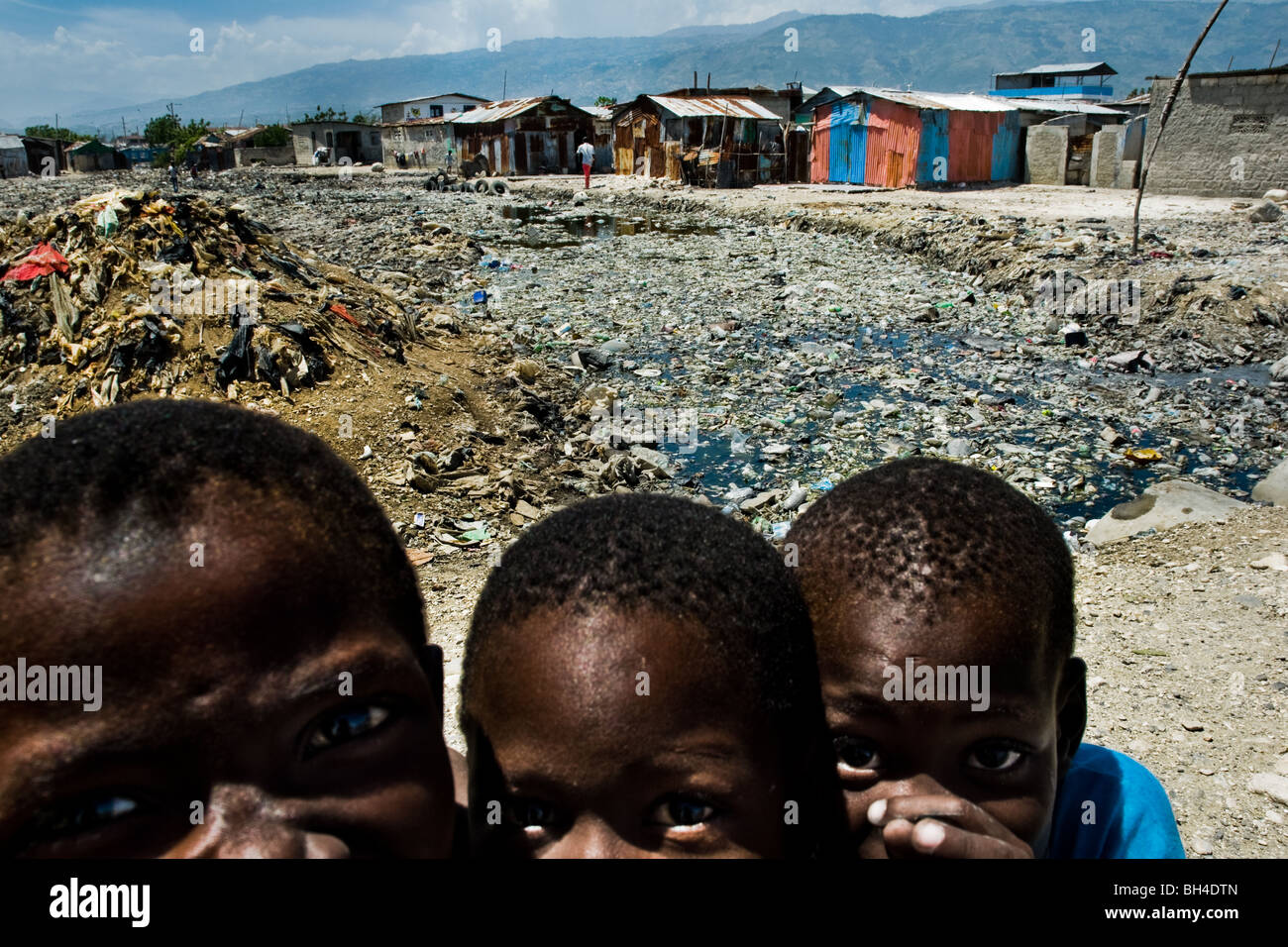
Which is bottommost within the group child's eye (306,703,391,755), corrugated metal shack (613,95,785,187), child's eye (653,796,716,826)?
child's eye (653,796,716,826)

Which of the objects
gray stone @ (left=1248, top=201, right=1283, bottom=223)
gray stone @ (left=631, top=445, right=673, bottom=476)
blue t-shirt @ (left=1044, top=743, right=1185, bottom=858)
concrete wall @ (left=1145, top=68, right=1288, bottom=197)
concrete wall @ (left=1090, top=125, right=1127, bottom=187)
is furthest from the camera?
concrete wall @ (left=1090, top=125, right=1127, bottom=187)

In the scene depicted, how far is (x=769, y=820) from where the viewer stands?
3.69ft

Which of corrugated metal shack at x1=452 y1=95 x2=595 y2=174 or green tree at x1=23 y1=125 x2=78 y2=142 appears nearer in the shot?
corrugated metal shack at x1=452 y1=95 x2=595 y2=174

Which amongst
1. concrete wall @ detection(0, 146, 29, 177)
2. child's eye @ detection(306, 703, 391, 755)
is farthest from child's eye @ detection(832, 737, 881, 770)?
concrete wall @ detection(0, 146, 29, 177)

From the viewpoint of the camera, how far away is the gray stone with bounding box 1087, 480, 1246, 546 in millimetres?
4676

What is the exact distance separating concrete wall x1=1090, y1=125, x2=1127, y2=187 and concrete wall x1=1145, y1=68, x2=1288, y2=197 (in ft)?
11.0

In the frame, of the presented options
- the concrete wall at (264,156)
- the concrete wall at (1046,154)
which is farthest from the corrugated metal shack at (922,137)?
the concrete wall at (264,156)

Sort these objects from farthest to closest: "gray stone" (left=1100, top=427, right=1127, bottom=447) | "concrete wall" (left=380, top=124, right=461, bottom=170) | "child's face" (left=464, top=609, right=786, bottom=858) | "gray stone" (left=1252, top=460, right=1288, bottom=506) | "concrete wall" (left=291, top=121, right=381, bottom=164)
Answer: "concrete wall" (left=291, top=121, right=381, bottom=164) < "concrete wall" (left=380, top=124, right=461, bottom=170) < "gray stone" (left=1100, top=427, right=1127, bottom=447) < "gray stone" (left=1252, top=460, right=1288, bottom=506) < "child's face" (left=464, top=609, right=786, bottom=858)

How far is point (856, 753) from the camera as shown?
1.29 metres

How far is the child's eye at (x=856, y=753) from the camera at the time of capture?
4.20ft

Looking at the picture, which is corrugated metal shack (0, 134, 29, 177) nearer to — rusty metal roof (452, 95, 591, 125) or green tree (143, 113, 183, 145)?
green tree (143, 113, 183, 145)
